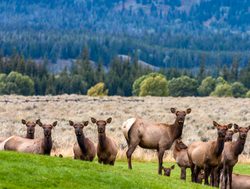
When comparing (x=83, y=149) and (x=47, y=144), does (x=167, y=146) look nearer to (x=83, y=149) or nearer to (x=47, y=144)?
(x=83, y=149)

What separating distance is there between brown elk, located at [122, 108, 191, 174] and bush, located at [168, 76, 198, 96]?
493 feet

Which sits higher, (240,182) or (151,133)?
(151,133)

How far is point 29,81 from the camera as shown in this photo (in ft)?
542

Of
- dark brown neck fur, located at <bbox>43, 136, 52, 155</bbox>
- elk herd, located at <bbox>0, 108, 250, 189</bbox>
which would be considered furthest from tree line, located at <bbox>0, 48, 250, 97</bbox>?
dark brown neck fur, located at <bbox>43, 136, 52, 155</bbox>

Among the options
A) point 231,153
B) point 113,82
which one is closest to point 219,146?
point 231,153

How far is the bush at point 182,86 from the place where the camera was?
179 m

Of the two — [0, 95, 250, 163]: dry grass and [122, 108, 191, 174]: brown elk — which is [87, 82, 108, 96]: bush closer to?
[0, 95, 250, 163]: dry grass

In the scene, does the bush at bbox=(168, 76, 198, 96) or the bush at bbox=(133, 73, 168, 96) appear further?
the bush at bbox=(168, 76, 198, 96)

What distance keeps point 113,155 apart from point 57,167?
4809 mm

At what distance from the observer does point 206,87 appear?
182 meters

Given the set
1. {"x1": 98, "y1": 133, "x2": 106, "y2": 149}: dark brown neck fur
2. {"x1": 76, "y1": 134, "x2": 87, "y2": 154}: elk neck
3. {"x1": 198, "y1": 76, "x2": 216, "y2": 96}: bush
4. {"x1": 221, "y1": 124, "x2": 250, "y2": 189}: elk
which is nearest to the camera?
{"x1": 221, "y1": 124, "x2": 250, "y2": 189}: elk

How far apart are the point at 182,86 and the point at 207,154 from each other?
155265 millimetres

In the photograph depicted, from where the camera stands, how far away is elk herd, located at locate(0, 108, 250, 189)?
83.3 feet

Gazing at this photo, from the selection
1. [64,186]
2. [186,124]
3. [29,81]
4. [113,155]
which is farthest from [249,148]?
[29,81]
